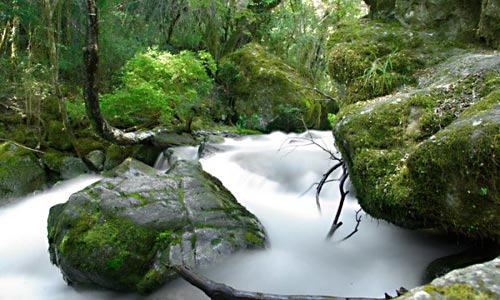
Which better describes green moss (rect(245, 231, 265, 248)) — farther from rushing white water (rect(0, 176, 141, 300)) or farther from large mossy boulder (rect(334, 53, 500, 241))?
large mossy boulder (rect(334, 53, 500, 241))

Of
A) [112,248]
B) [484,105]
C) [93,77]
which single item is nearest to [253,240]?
[112,248]

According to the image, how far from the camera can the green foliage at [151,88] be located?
20.6ft

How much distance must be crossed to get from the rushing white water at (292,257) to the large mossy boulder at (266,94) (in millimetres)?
5491

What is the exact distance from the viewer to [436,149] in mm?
2092

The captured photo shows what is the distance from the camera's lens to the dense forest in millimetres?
2121

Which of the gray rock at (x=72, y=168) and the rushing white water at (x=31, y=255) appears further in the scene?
the gray rock at (x=72, y=168)

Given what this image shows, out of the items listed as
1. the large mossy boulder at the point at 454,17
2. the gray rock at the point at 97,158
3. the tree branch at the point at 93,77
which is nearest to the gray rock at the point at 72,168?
the gray rock at the point at 97,158

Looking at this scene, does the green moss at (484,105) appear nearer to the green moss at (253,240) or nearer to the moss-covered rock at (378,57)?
the moss-covered rock at (378,57)

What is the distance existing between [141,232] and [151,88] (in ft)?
11.6

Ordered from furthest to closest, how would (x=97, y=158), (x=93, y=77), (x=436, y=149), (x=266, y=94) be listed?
(x=266, y=94)
(x=97, y=158)
(x=93, y=77)
(x=436, y=149)

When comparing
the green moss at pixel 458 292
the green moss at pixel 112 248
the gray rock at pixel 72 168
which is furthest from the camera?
the gray rock at pixel 72 168

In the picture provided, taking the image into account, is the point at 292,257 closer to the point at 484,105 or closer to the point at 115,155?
the point at 484,105

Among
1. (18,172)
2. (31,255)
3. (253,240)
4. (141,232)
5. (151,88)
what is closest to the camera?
(141,232)

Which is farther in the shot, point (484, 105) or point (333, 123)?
point (333, 123)
